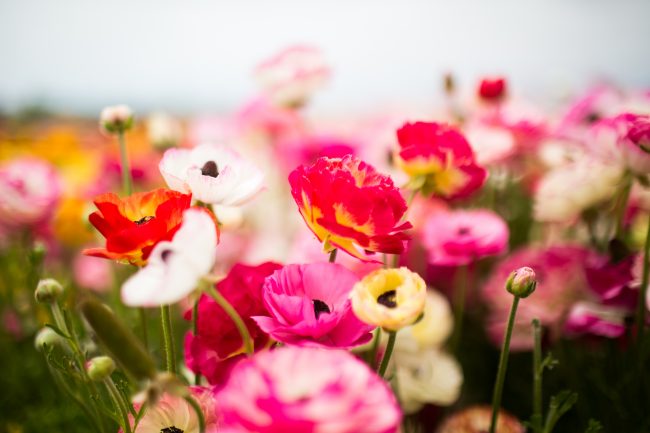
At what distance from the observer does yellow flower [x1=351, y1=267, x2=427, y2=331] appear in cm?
25

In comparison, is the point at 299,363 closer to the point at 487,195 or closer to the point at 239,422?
the point at 239,422

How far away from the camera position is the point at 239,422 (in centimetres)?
20

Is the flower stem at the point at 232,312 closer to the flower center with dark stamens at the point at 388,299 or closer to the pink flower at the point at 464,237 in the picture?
the flower center with dark stamens at the point at 388,299

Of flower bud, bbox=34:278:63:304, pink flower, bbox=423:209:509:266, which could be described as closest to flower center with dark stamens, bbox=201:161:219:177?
flower bud, bbox=34:278:63:304

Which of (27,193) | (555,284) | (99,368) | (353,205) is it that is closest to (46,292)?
(99,368)

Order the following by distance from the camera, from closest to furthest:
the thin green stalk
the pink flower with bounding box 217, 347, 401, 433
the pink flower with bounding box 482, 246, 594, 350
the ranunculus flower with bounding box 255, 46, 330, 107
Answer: the pink flower with bounding box 217, 347, 401, 433 < the thin green stalk < the pink flower with bounding box 482, 246, 594, 350 < the ranunculus flower with bounding box 255, 46, 330, 107

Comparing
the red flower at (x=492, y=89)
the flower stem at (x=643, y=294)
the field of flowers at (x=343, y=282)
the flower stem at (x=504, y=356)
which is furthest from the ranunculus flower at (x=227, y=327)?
the red flower at (x=492, y=89)

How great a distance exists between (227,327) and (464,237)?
0.25 m

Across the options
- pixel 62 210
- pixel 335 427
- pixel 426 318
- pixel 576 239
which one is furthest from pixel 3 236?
pixel 576 239

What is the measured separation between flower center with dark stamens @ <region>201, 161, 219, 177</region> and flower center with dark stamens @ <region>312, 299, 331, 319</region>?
0.10 m

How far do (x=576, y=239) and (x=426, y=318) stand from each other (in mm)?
344

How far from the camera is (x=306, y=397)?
0.66ft

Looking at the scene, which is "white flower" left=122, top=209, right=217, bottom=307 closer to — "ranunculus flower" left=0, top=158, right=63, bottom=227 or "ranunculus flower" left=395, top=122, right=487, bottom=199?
"ranunculus flower" left=395, top=122, right=487, bottom=199

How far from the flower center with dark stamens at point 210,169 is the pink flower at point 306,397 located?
144mm
